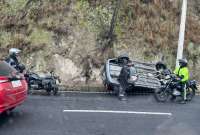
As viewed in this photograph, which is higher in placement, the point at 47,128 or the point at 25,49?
the point at 25,49

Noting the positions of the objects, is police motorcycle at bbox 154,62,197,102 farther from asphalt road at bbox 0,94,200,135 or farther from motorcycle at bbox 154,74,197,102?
asphalt road at bbox 0,94,200,135

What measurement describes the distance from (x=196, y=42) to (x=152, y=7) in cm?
263

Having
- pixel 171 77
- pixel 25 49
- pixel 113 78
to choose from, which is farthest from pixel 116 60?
pixel 25 49

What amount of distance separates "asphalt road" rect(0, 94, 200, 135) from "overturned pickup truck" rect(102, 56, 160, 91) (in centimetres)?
112

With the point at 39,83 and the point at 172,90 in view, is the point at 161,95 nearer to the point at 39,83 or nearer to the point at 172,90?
the point at 172,90

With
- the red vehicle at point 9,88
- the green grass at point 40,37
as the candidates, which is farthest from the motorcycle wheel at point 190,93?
the green grass at point 40,37

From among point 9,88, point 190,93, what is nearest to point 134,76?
point 190,93

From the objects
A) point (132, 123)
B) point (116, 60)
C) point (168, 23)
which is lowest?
point (132, 123)

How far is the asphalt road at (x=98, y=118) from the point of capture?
38.9 feet

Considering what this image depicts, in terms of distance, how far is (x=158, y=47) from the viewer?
22.2 m

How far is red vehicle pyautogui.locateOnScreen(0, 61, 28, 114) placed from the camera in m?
11.6

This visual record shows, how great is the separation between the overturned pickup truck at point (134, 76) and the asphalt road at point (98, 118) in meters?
1.12

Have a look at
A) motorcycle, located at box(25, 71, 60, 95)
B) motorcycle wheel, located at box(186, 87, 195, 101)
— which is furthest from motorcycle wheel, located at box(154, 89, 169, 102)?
motorcycle, located at box(25, 71, 60, 95)

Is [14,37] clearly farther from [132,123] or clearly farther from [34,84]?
[132,123]
